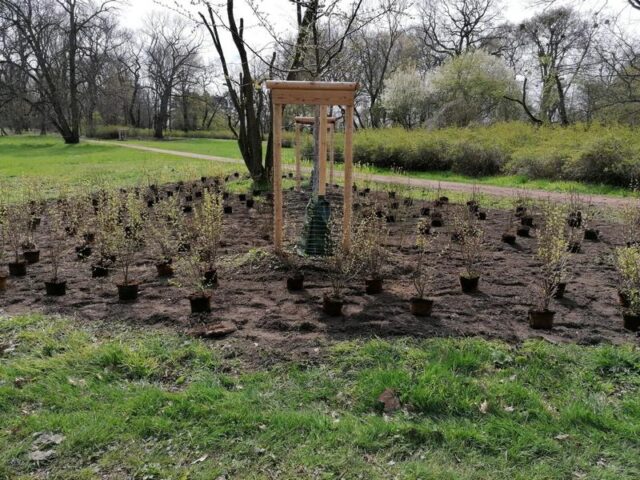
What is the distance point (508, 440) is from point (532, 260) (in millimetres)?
3904

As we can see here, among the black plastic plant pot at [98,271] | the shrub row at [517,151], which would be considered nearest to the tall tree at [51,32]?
the shrub row at [517,151]

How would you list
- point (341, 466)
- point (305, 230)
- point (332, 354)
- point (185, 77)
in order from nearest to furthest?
point (341, 466) < point (332, 354) < point (305, 230) < point (185, 77)

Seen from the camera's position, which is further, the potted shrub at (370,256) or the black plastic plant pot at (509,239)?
the black plastic plant pot at (509,239)

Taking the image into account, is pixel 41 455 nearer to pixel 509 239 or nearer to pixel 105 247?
pixel 105 247

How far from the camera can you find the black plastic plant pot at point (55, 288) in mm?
4901

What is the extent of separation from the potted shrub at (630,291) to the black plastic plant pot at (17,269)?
5994mm

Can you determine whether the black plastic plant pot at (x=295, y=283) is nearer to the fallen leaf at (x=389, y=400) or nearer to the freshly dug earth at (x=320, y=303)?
the freshly dug earth at (x=320, y=303)

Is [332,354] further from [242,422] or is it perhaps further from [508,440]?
[508,440]

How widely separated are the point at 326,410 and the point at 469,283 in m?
2.47

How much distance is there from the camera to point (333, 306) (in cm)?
428

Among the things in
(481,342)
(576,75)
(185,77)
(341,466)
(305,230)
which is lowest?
(341,466)

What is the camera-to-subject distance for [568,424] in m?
2.81

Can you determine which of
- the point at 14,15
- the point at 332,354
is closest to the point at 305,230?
the point at 332,354

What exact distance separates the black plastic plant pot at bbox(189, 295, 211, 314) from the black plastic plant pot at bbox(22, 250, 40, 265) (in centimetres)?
294
